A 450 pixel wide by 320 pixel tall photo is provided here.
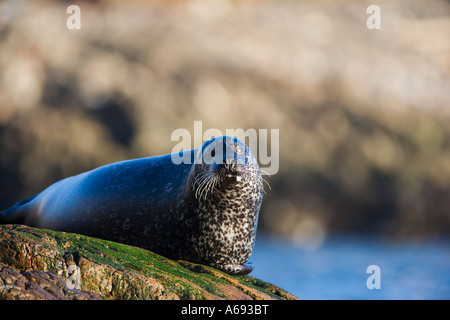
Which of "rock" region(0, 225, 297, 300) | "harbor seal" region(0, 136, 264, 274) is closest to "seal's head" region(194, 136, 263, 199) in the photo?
"harbor seal" region(0, 136, 264, 274)

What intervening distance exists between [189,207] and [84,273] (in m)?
1.88

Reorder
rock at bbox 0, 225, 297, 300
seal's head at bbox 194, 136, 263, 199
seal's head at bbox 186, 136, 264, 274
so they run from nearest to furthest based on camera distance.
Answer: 1. rock at bbox 0, 225, 297, 300
2. seal's head at bbox 194, 136, 263, 199
3. seal's head at bbox 186, 136, 264, 274

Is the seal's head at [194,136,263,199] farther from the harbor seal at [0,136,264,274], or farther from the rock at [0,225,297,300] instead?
the rock at [0,225,297,300]

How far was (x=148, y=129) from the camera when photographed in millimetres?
27953

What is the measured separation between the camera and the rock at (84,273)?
4328mm

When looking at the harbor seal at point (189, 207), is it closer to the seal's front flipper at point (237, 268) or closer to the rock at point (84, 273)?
the seal's front flipper at point (237, 268)

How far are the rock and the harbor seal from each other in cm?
74

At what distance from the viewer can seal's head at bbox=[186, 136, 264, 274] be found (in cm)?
623

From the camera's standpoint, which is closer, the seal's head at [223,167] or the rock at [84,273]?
the rock at [84,273]

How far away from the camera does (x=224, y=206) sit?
6371 millimetres

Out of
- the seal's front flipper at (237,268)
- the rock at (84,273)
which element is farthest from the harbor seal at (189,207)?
the rock at (84,273)

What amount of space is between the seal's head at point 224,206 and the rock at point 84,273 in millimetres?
718

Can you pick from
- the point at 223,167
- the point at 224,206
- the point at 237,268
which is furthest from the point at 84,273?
the point at 237,268
